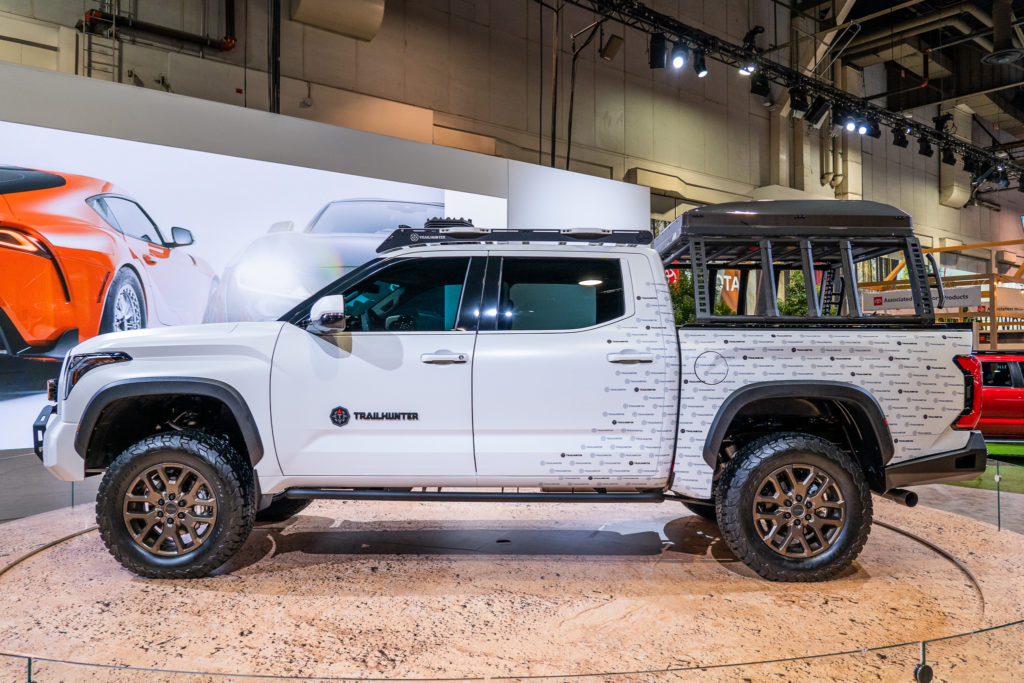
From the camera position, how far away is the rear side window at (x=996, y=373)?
7961 millimetres

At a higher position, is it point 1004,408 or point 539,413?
point 539,413

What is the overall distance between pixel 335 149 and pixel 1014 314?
9.84 m

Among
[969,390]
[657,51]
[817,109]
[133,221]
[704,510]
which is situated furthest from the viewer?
[817,109]

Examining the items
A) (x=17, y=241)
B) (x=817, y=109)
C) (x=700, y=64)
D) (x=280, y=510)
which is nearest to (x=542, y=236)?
(x=280, y=510)

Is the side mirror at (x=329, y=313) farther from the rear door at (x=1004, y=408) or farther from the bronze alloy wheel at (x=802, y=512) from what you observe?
the rear door at (x=1004, y=408)

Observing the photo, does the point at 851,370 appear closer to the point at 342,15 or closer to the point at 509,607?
the point at 509,607

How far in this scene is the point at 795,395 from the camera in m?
3.27

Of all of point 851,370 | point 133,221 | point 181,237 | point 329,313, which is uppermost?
point 133,221

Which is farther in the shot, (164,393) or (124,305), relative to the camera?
(124,305)

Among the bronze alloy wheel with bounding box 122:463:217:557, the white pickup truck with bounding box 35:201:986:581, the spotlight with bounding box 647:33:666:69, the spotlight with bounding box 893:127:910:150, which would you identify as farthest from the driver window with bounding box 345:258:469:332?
the spotlight with bounding box 893:127:910:150

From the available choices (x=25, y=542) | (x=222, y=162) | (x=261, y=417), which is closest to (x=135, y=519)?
(x=261, y=417)

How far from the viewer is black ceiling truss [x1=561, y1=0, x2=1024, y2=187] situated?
1051 cm

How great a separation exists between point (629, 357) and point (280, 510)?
8.17 feet

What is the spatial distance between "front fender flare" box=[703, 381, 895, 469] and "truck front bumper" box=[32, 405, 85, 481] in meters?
3.16
